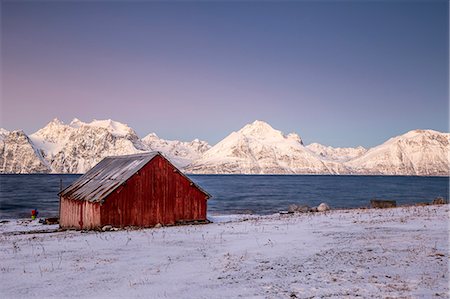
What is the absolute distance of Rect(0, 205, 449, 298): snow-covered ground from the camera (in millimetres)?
11648

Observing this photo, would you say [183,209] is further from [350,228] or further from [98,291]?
[98,291]

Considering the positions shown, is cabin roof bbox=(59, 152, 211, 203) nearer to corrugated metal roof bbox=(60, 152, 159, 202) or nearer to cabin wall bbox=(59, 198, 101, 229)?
corrugated metal roof bbox=(60, 152, 159, 202)

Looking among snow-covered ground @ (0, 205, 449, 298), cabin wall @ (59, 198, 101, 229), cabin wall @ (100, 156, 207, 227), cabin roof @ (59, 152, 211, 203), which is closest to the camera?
snow-covered ground @ (0, 205, 449, 298)

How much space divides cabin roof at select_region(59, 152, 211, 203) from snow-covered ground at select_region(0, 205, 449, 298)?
9.08m

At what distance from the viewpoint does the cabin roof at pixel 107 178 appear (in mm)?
31859

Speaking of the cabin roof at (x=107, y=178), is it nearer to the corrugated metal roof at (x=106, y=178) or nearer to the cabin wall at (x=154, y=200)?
the corrugated metal roof at (x=106, y=178)

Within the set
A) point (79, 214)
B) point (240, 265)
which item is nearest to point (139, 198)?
point (79, 214)

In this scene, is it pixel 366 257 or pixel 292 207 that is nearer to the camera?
pixel 366 257

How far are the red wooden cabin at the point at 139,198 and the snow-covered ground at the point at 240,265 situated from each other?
7863 mm

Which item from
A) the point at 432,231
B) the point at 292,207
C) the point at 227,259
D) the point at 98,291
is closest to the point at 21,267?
the point at 98,291

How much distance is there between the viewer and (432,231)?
69.4 feet

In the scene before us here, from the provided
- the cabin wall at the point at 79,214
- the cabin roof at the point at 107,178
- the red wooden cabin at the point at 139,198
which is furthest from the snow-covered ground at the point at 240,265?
the cabin roof at the point at 107,178

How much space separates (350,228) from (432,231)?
4.64 m

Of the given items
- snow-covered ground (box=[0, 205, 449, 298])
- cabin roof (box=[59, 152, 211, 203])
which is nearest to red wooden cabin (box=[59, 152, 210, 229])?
cabin roof (box=[59, 152, 211, 203])
